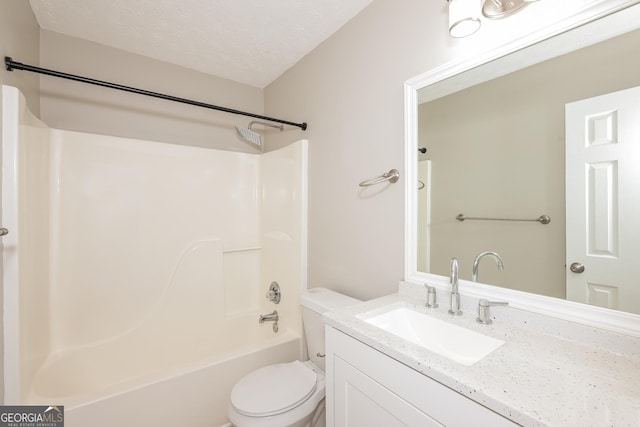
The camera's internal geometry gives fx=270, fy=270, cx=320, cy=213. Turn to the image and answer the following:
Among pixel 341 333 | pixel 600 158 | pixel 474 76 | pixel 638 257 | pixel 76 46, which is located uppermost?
pixel 76 46

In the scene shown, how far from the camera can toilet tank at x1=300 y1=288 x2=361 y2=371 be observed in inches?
58.0

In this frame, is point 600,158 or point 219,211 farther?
point 219,211

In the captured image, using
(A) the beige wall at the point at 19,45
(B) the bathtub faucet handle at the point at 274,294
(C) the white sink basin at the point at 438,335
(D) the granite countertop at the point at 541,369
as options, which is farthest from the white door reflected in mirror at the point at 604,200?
(A) the beige wall at the point at 19,45

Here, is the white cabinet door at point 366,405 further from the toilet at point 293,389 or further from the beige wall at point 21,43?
the beige wall at point 21,43

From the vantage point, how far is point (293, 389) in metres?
1.26

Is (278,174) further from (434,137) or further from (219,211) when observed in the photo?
(434,137)

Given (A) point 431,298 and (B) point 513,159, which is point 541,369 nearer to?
(A) point 431,298

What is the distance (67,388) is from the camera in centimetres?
156

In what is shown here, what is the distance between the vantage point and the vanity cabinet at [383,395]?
62cm

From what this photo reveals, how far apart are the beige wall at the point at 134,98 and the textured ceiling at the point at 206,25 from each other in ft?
0.29

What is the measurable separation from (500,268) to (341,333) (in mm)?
636

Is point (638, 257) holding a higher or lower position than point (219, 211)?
lower

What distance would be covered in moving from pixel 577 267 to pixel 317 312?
3.66 feet

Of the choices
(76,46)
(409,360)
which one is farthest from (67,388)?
(76,46)
